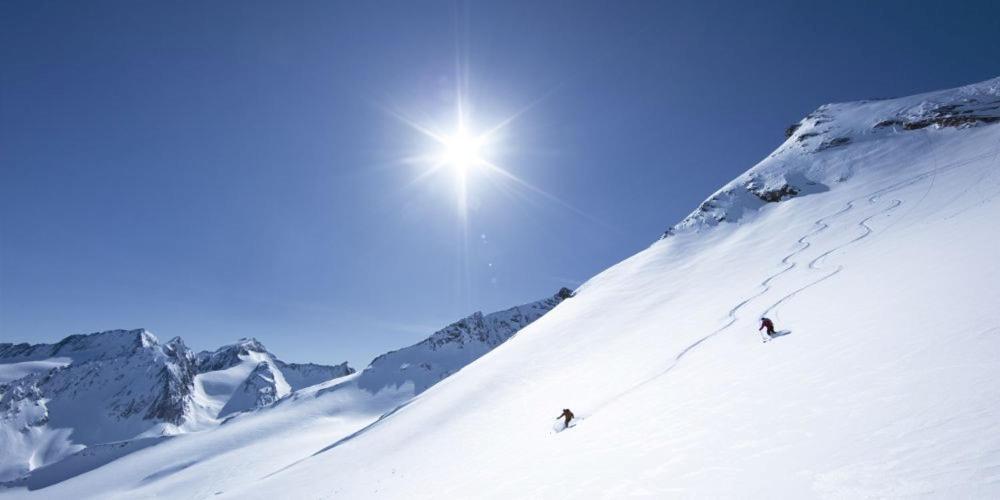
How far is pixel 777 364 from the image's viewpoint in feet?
39.5

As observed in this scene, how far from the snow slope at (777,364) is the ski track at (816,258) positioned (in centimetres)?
19

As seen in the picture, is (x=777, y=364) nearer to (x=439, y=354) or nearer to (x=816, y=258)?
(x=816, y=258)

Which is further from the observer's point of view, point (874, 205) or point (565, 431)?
point (874, 205)

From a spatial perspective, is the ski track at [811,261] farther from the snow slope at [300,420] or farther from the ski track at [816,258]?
the snow slope at [300,420]

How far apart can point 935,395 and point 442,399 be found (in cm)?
3309

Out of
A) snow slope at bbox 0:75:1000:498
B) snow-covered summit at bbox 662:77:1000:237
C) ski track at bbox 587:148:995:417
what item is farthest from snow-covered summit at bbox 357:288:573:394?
ski track at bbox 587:148:995:417

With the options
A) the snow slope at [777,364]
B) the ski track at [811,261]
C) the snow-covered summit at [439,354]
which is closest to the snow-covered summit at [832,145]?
the snow slope at [777,364]

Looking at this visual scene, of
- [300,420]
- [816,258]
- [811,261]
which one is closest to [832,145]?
[816,258]

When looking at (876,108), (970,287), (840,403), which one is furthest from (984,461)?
(876,108)

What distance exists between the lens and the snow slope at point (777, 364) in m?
6.29

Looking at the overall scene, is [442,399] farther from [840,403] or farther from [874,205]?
[874,205]

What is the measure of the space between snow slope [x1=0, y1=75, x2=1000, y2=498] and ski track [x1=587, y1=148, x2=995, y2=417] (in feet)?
0.61

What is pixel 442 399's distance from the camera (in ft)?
115

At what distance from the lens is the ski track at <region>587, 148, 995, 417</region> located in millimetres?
17047
